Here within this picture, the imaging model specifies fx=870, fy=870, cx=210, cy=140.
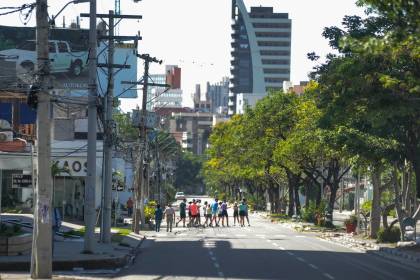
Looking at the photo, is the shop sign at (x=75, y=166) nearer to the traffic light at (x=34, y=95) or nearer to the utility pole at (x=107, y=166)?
the utility pole at (x=107, y=166)

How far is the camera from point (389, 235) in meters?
40.1

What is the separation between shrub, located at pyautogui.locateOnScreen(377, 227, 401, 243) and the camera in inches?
1569

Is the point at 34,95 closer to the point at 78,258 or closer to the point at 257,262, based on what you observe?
the point at 78,258

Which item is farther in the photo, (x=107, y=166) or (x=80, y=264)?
(x=107, y=166)

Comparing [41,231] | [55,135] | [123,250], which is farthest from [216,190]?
[41,231]

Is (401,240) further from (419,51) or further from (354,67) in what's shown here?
(419,51)

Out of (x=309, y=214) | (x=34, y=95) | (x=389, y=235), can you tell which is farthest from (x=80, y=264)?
(x=309, y=214)

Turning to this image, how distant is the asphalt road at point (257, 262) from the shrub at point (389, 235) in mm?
2335

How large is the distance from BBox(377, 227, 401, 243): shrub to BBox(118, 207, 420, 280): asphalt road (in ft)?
7.66

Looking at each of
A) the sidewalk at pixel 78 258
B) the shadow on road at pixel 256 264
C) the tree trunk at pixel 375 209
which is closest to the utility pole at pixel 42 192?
the sidewalk at pixel 78 258

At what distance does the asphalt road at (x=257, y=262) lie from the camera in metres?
23.6

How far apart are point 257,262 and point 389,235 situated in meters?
13.9

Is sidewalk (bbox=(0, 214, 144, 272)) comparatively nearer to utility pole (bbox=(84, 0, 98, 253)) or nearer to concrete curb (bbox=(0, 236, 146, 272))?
concrete curb (bbox=(0, 236, 146, 272))

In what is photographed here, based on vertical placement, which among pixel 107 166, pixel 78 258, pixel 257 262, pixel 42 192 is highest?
pixel 107 166
